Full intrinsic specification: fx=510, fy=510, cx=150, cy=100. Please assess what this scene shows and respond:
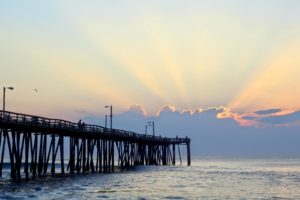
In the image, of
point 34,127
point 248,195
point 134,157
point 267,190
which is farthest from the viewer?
point 134,157

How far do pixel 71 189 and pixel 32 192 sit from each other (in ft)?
11.1

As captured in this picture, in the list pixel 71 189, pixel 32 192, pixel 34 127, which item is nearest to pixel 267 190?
pixel 71 189

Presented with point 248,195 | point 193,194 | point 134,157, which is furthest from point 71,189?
point 134,157

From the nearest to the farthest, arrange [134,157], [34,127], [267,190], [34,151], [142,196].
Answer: [142,196], [267,190], [34,127], [34,151], [134,157]

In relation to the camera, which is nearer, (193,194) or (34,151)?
(193,194)

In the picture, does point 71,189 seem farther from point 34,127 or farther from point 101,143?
point 101,143

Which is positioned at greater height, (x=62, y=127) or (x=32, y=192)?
(x=62, y=127)

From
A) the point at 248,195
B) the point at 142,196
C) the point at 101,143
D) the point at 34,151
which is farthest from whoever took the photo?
the point at 101,143

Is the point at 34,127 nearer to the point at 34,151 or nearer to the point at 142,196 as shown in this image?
the point at 34,151

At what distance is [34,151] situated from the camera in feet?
158

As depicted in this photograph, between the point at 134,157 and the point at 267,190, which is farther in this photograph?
the point at 134,157

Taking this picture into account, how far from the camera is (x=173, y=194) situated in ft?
112

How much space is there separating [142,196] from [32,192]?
7.25 m

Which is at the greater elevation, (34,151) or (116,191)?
(34,151)
